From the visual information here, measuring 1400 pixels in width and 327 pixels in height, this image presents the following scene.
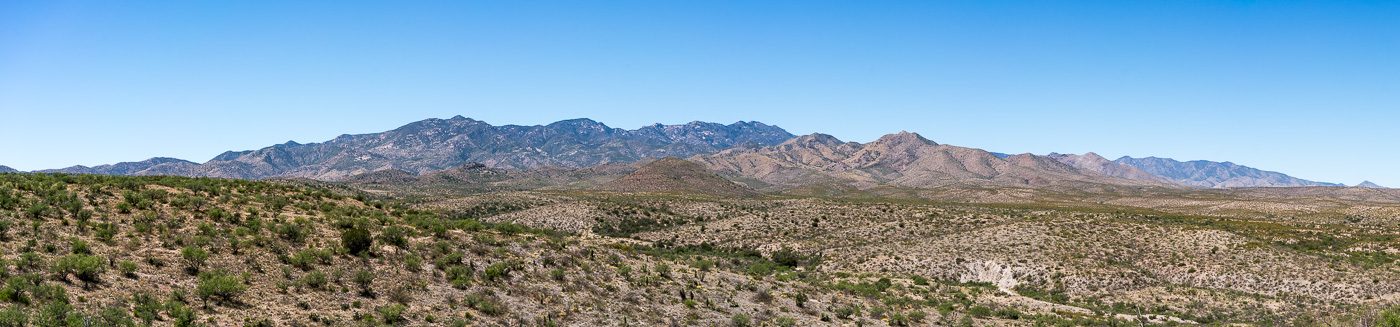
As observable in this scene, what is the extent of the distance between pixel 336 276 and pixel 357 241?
353 cm

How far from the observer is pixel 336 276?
82.7ft

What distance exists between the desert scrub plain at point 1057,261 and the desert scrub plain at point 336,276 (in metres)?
3.16

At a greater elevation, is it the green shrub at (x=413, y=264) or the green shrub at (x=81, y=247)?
the green shrub at (x=81, y=247)

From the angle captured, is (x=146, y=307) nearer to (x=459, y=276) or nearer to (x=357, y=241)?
(x=357, y=241)

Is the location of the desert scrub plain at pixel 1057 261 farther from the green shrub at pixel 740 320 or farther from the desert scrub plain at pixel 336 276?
the green shrub at pixel 740 320

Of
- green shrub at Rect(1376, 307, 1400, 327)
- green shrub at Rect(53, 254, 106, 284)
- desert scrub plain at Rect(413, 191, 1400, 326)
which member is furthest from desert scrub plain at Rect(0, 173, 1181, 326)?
green shrub at Rect(1376, 307, 1400, 327)

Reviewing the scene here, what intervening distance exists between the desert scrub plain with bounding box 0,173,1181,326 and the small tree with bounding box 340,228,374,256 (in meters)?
0.06

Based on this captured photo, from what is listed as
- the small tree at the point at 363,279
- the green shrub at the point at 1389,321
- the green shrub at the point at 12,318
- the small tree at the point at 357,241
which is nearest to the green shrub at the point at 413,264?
the small tree at the point at 357,241

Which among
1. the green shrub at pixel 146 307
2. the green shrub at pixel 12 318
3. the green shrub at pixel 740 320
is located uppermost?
the green shrub at pixel 12 318

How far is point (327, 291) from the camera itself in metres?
23.7

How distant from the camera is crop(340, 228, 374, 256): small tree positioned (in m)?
28.4

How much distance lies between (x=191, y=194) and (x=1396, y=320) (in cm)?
5512

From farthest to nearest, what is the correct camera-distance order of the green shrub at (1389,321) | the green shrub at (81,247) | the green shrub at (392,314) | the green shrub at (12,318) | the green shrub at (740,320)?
the green shrub at (740,320) < the green shrub at (1389,321) < the green shrub at (392,314) < the green shrub at (81,247) < the green shrub at (12,318)

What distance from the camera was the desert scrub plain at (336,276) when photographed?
65.4 ft
